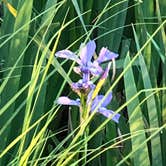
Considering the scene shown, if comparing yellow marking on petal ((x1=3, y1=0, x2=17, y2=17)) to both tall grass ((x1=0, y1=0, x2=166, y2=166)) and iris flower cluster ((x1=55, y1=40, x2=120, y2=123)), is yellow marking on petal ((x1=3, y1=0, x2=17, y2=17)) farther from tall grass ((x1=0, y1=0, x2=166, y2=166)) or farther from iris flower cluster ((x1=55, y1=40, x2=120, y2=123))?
iris flower cluster ((x1=55, y1=40, x2=120, y2=123))

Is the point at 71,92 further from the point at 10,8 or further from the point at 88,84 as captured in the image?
the point at 88,84

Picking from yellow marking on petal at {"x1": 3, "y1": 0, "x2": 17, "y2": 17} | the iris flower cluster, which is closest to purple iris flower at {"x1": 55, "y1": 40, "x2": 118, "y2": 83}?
the iris flower cluster

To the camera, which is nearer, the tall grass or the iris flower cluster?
the iris flower cluster

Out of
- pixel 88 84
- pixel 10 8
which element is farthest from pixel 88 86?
pixel 10 8

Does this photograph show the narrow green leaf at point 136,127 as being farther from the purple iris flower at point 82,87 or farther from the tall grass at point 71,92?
the purple iris flower at point 82,87

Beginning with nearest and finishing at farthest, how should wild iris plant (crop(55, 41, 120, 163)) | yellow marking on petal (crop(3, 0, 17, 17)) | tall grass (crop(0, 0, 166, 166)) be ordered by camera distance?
wild iris plant (crop(55, 41, 120, 163))
tall grass (crop(0, 0, 166, 166))
yellow marking on petal (crop(3, 0, 17, 17))

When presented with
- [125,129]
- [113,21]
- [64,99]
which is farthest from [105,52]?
[113,21]

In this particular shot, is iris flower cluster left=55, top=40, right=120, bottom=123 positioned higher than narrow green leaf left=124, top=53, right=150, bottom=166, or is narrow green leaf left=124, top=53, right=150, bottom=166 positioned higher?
iris flower cluster left=55, top=40, right=120, bottom=123

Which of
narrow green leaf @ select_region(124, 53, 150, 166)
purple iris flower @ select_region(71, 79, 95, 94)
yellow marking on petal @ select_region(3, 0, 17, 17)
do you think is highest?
yellow marking on petal @ select_region(3, 0, 17, 17)

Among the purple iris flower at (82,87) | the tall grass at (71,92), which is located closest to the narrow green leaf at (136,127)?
the tall grass at (71,92)

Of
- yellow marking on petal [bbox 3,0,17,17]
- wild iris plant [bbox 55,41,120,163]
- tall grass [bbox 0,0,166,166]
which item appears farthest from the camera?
yellow marking on petal [bbox 3,0,17,17]
